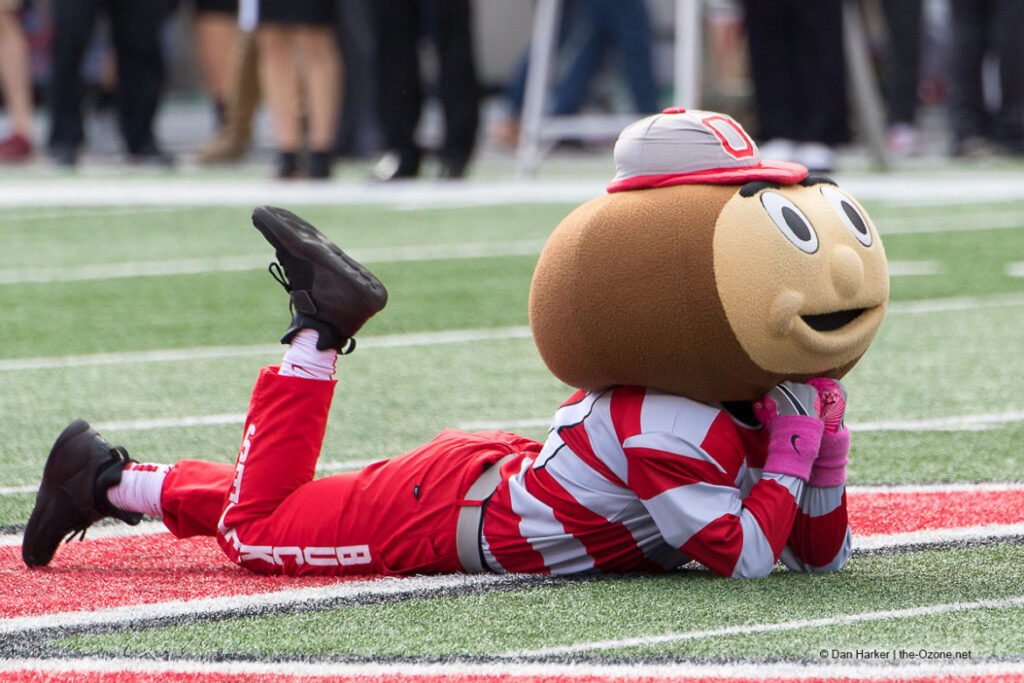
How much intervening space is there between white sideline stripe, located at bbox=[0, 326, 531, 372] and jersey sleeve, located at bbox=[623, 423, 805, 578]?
8.59 ft

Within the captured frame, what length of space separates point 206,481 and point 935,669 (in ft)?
4.28

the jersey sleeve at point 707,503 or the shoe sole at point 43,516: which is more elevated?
the jersey sleeve at point 707,503

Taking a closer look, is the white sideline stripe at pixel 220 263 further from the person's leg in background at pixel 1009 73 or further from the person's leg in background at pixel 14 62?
the person's leg in background at pixel 14 62

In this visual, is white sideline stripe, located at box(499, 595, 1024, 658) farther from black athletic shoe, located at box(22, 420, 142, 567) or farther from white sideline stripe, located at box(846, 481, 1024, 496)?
black athletic shoe, located at box(22, 420, 142, 567)

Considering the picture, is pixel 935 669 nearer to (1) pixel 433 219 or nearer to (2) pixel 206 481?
(2) pixel 206 481

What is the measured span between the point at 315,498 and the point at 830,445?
2.60ft

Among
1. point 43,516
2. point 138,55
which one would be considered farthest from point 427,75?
point 43,516

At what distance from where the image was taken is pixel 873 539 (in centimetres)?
304

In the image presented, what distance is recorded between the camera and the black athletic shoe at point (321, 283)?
301cm

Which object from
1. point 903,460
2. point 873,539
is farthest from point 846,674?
point 903,460

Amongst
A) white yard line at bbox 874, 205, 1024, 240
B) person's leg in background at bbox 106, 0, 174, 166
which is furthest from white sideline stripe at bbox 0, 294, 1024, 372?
person's leg in background at bbox 106, 0, 174, 166

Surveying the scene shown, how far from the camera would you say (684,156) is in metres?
2.79

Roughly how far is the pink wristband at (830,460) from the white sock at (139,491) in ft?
3.46

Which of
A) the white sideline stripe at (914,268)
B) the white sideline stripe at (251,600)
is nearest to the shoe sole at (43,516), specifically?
the white sideline stripe at (251,600)
